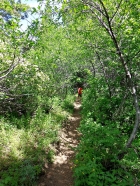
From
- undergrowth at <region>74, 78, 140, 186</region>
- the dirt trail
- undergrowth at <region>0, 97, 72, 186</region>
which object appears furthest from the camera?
the dirt trail

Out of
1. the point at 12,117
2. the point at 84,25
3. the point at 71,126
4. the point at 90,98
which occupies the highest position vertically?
the point at 84,25

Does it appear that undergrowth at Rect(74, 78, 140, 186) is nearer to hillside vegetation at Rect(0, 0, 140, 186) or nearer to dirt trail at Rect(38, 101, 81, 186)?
hillside vegetation at Rect(0, 0, 140, 186)

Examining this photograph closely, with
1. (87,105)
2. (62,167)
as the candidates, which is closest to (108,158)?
(62,167)

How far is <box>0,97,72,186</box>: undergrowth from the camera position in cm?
425

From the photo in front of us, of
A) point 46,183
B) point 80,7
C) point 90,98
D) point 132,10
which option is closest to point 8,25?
point 80,7

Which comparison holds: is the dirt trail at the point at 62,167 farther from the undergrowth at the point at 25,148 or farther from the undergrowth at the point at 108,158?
the undergrowth at the point at 108,158

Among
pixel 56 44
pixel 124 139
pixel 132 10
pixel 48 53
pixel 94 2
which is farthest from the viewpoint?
pixel 56 44

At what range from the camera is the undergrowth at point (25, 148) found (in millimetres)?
4246

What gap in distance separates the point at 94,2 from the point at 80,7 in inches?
14.8

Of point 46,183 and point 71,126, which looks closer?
point 46,183

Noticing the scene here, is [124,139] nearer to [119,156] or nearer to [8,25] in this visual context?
[119,156]

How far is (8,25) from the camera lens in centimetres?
303

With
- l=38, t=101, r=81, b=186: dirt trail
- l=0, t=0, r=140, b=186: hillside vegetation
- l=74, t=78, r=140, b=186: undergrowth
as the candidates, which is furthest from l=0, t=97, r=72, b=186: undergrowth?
l=74, t=78, r=140, b=186: undergrowth

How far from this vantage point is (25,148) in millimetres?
5340
